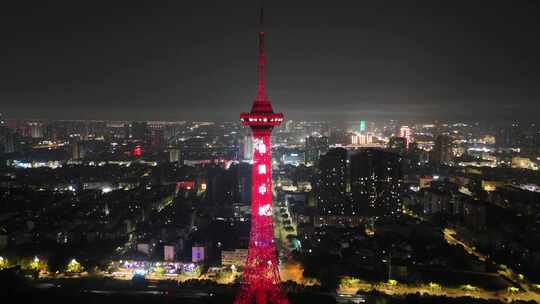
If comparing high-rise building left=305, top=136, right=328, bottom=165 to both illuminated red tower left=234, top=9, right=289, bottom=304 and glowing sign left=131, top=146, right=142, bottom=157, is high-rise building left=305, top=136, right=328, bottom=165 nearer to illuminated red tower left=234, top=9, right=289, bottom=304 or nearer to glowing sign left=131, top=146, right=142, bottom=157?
glowing sign left=131, top=146, right=142, bottom=157

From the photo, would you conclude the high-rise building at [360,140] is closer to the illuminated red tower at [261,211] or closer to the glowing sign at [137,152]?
the glowing sign at [137,152]

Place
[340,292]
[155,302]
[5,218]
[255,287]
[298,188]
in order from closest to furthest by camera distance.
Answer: [255,287] → [155,302] → [340,292] → [5,218] → [298,188]

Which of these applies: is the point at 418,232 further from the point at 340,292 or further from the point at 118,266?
the point at 118,266

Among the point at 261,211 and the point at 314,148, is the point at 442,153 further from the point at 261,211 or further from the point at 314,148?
the point at 261,211

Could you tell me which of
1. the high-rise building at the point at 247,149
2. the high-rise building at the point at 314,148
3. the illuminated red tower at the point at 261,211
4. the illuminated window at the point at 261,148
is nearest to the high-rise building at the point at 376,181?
the illuminated red tower at the point at 261,211

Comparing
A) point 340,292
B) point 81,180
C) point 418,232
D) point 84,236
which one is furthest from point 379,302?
point 81,180

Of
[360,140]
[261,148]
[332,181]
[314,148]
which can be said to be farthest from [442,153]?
[261,148]

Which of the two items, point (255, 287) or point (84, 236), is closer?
point (255, 287)
